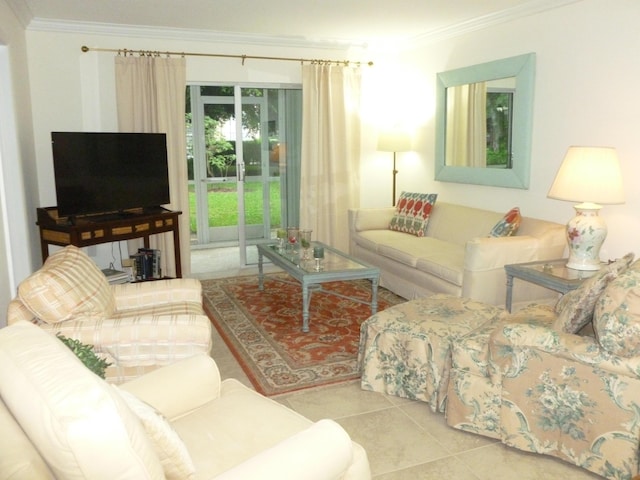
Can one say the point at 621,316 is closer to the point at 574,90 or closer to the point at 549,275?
the point at 549,275

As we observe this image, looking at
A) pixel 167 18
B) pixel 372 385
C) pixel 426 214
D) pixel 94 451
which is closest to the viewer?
pixel 94 451

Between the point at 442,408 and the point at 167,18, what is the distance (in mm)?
4081

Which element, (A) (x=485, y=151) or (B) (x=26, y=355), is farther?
(A) (x=485, y=151)

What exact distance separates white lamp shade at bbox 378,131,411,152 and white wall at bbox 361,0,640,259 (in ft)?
2.54

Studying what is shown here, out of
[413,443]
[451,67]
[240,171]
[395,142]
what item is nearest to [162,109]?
[240,171]

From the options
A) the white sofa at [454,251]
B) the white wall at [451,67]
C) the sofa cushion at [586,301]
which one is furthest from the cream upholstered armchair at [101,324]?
the white wall at [451,67]

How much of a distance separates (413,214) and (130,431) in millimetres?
4614

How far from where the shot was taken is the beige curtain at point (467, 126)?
5.18m

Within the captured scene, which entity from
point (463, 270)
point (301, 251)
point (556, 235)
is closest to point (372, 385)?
point (463, 270)

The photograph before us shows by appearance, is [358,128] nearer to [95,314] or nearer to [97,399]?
[95,314]

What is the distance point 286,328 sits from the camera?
4277mm

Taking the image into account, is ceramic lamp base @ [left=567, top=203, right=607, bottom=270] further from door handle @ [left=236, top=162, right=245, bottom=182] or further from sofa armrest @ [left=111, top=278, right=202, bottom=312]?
door handle @ [left=236, top=162, right=245, bottom=182]

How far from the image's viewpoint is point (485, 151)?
515 cm

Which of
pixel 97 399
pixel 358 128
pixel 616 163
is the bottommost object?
pixel 97 399
